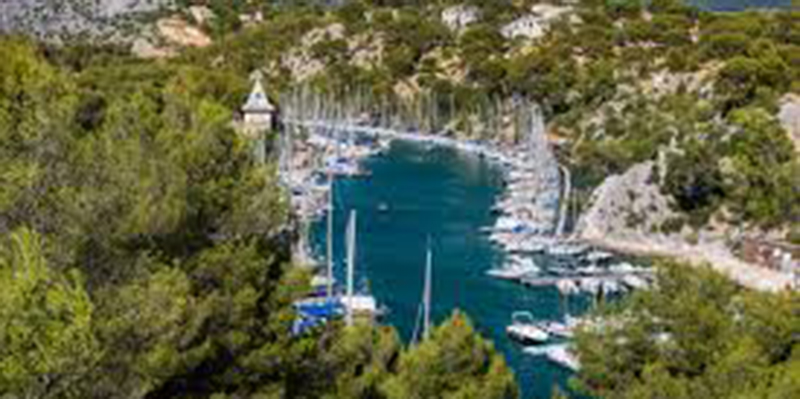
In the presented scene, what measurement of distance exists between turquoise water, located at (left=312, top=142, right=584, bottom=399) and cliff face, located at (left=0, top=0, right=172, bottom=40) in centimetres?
2935

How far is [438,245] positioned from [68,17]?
4812cm

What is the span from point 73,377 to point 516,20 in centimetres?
6279

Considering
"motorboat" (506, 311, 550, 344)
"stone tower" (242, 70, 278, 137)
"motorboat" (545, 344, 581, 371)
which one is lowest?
"motorboat" (545, 344, 581, 371)

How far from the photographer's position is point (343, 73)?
6281cm

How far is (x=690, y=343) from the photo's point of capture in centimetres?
1221

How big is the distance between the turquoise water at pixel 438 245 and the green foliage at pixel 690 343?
8.84m

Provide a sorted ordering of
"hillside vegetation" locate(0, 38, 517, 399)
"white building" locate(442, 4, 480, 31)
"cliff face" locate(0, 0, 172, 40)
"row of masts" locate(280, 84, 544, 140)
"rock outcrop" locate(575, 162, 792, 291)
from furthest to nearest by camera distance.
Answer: "white building" locate(442, 4, 480, 31), "cliff face" locate(0, 0, 172, 40), "row of masts" locate(280, 84, 544, 140), "rock outcrop" locate(575, 162, 792, 291), "hillside vegetation" locate(0, 38, 517, 399)

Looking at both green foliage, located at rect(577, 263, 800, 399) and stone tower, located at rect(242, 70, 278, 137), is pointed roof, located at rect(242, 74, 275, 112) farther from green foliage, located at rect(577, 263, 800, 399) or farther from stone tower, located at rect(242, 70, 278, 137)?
green foliage, located at rect(577, 263, 800, 399)

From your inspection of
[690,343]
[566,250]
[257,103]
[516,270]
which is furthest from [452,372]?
[257,103]

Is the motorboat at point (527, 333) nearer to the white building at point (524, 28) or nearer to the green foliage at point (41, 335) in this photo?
the green foliage at point (41, 335)

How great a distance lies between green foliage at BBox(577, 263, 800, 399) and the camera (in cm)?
1134

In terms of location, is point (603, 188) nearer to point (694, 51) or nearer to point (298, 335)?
point (694, 51)

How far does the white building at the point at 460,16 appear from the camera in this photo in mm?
68750

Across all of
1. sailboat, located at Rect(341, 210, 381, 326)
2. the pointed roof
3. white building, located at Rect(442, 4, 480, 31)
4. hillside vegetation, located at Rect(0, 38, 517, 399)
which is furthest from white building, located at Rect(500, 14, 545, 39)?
hillside vegetation, located at Rect(0, 38, 517, 399)
